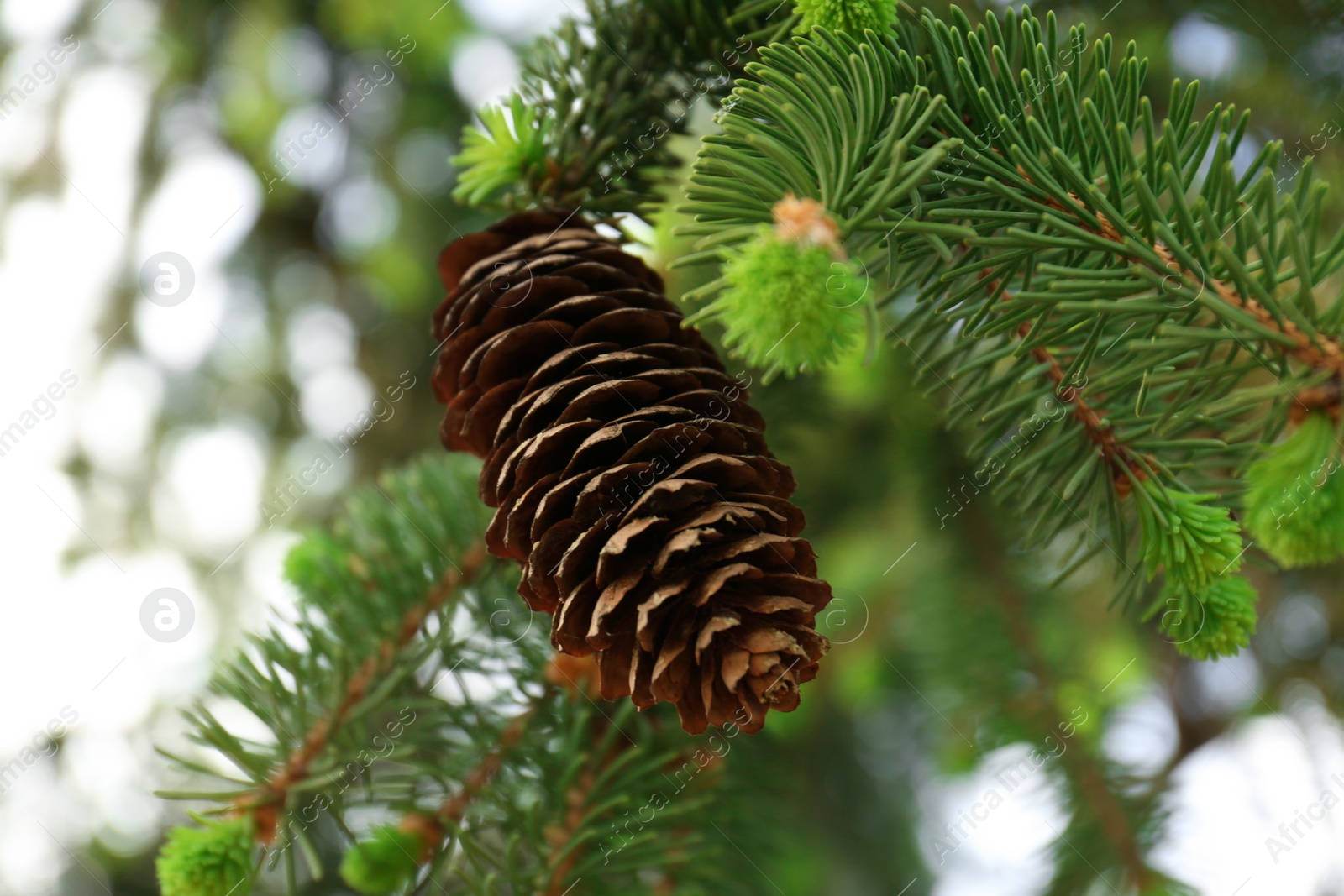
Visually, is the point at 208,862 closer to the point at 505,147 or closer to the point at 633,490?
the point at 633,490

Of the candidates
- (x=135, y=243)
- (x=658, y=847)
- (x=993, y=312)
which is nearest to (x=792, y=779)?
(x=658, y=847)

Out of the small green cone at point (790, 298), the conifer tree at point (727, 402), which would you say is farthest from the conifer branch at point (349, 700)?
the small green cone at point (790, 298)

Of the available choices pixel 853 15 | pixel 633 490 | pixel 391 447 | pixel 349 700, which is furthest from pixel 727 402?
pixel 391 447

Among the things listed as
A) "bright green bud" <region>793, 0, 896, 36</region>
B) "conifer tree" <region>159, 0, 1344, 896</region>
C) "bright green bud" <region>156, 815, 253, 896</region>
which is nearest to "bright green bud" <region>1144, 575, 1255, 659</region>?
"conifer tree" <region>159, 0, 1344, 896</region>

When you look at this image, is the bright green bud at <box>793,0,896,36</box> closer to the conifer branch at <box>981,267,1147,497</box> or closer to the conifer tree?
the conifer tree

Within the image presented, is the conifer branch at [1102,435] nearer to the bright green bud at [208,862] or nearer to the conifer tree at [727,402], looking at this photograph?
the conifer tree at [727,402]
